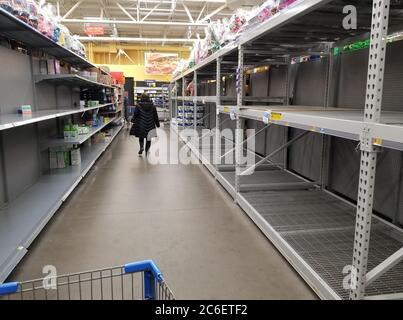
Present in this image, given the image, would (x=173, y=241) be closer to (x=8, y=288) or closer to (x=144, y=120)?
(x=8, y=288)

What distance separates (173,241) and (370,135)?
1816 millimetres

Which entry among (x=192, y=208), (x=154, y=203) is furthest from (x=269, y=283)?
(x=154, y=203)

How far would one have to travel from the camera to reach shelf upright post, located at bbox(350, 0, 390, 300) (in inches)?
52.1

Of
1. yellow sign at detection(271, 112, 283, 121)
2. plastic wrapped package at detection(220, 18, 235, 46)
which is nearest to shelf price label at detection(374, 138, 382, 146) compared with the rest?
yellow sign at detection(271, 112, 283, 121)

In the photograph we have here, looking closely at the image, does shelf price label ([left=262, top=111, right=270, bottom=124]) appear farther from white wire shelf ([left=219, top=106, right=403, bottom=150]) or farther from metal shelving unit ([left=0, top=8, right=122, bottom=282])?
metal shelving unit ([left=0, top=8, right=122, bottom=282])

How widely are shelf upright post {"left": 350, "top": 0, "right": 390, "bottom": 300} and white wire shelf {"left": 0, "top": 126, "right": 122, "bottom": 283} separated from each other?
1.93m

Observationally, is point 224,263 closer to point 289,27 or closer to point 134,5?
point 289,27

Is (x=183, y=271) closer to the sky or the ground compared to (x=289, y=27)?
closer to the ground
